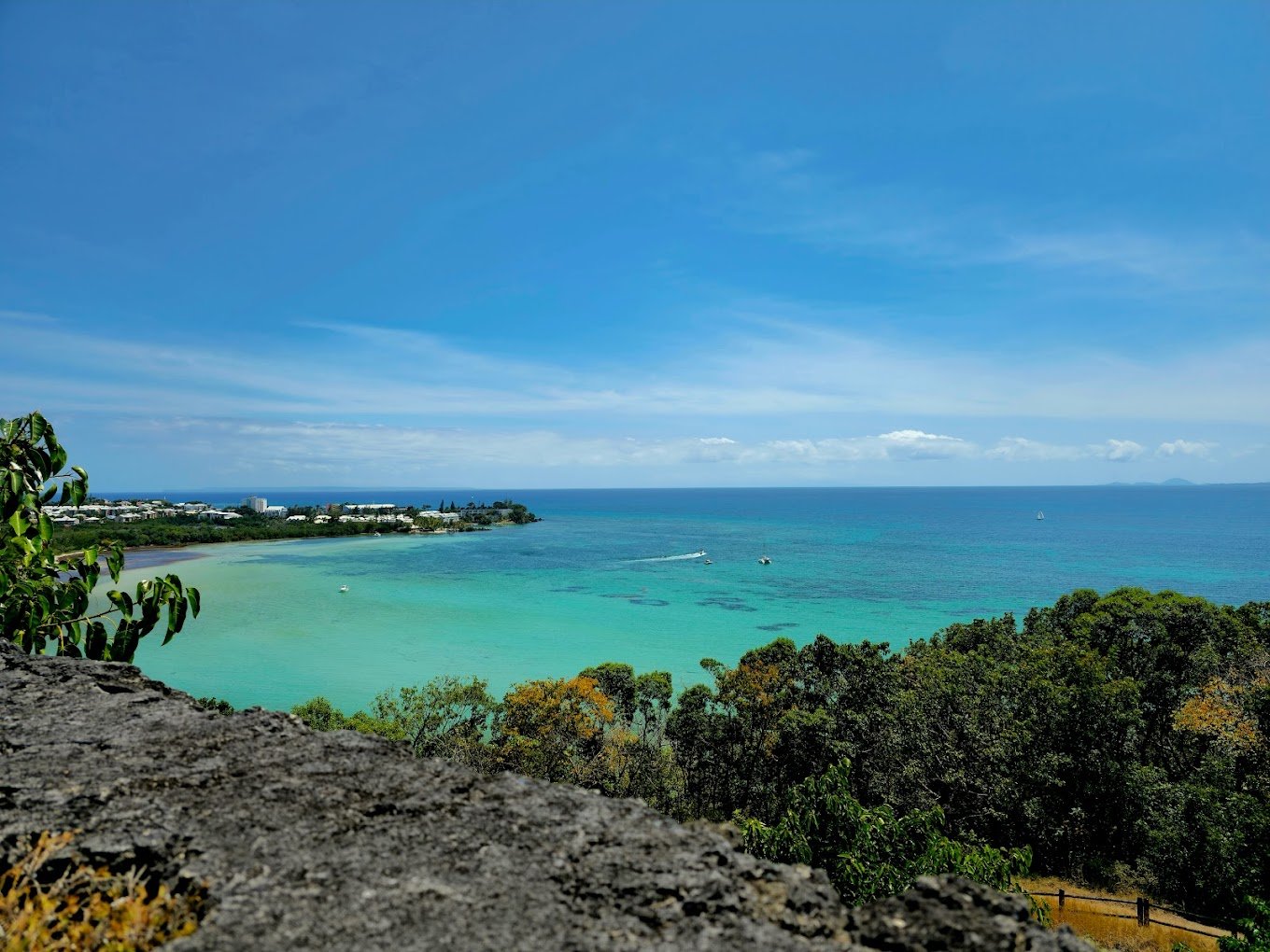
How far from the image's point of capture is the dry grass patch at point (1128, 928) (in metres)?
11.1

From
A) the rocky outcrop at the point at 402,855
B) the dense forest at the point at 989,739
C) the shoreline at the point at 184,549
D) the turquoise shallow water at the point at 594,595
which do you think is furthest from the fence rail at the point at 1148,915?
the shoreline at the point at 184,549

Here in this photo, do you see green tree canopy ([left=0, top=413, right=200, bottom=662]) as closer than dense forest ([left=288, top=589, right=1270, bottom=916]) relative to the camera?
Yes

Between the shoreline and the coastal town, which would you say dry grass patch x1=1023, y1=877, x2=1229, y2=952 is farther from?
the coastal town

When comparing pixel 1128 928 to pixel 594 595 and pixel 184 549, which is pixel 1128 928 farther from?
pixel 184 549

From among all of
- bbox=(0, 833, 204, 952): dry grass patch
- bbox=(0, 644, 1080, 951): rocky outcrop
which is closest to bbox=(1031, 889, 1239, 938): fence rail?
bbox=(0, 644, 1080, 951): rocky outcrop

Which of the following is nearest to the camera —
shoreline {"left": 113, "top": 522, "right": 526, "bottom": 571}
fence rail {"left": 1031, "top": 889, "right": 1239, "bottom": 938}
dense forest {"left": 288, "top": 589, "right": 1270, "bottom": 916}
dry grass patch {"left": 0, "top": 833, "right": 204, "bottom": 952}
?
dry grass patch {"left": 0, "top": 833, "right": 204, "bottom": 952}

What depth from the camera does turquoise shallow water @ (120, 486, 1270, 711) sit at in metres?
29.7

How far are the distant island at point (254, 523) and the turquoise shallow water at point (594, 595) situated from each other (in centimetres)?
881

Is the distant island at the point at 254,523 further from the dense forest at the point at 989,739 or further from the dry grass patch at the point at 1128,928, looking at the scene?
the dry grass patch at the point at 1128,928

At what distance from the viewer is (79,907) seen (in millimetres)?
2443

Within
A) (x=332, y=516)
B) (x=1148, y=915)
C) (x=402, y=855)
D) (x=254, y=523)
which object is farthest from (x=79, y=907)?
(x=332, y=516)

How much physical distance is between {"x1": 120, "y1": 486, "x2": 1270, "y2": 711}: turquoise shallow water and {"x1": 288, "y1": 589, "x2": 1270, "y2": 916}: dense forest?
9.54 m

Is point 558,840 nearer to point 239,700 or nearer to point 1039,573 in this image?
point 239,700

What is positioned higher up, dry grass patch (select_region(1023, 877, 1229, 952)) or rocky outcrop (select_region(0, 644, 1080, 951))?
rocky outcrop (select_region(0, 644, 1080, 951))
